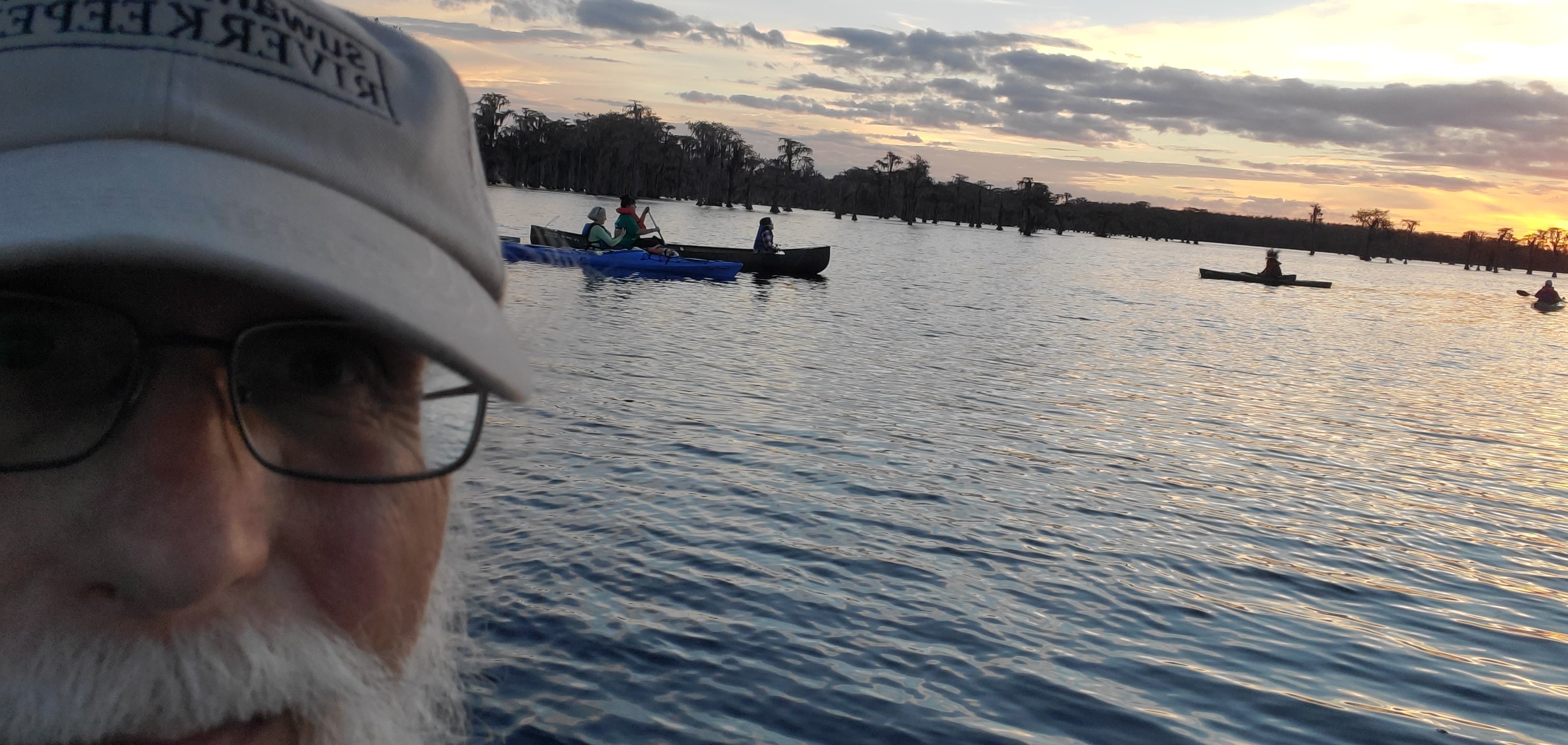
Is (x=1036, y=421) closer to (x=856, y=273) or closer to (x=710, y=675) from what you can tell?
(x=710, y=675)

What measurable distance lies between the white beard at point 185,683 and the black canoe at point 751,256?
29.4 metres

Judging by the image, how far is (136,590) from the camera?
3.64 ft

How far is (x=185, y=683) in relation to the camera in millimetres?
1146

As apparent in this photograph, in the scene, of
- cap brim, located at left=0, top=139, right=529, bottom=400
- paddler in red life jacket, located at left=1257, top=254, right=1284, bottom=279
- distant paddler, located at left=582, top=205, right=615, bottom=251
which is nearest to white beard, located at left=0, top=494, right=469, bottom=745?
cap brim, located at left=0, top=139, right=529, bottom=400

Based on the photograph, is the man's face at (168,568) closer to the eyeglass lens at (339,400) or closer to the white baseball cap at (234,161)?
the eyeglass lens at (339,400)

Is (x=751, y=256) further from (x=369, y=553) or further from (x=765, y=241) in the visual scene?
(x=369, y=553)

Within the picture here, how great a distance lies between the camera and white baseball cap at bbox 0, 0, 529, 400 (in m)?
1.01

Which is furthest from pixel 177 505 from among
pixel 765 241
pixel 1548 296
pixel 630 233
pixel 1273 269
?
pixel 1548 296

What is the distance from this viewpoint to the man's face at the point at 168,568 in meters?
1.10

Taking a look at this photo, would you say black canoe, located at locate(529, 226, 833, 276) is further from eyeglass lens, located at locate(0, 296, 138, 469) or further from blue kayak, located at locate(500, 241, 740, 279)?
eyeglass lens, located at locate(0, 296, 138, 469)

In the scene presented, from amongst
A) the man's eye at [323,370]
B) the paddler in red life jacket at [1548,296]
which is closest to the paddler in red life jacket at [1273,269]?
the paddler in red life jacket at [1548,296]

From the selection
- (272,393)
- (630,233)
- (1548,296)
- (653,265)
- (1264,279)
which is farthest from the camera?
(1548,296)

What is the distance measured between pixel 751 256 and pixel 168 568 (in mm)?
35746

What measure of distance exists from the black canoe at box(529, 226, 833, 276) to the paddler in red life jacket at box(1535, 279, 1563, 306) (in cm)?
4343
